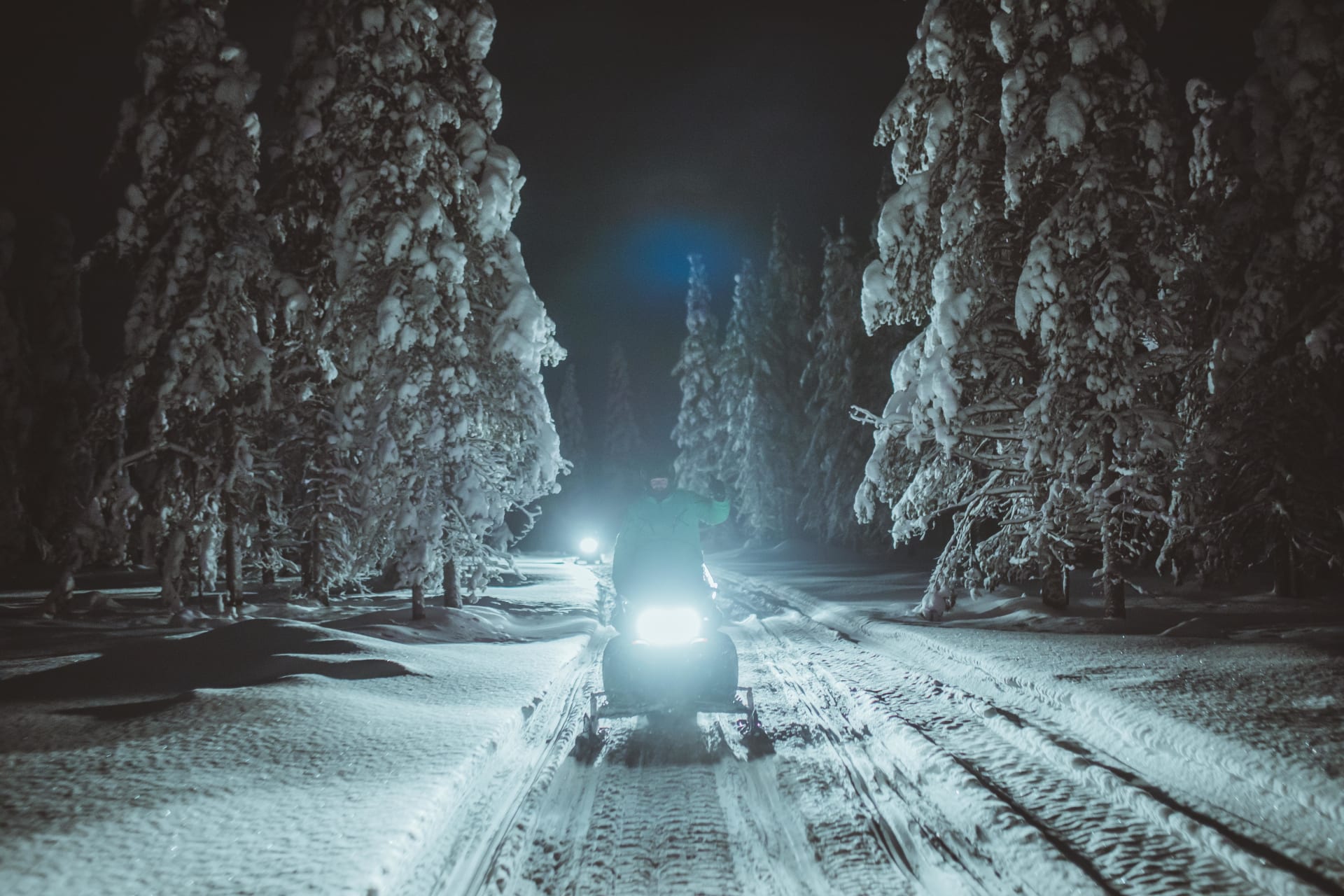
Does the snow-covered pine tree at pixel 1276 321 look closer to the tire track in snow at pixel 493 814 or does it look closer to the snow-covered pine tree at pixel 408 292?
the tire track in snow at pixel 493 814

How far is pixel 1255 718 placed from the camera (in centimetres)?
637

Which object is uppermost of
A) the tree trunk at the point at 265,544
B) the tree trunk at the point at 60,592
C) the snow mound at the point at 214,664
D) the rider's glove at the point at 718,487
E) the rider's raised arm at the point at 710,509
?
the rider's glove at the point at 718,487

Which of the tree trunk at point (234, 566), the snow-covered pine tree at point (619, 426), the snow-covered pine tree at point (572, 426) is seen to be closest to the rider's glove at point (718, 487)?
the snow-covered pine tree at point (619, 426)

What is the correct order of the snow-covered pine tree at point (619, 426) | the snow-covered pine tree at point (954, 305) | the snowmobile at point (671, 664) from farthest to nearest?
the snow-covered pine tree at point (619, 426)
the snow-covered pine tree at point (954, 305)
the snowmobile at point (671, 664)

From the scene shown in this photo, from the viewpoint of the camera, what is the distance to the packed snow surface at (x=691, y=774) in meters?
4.20

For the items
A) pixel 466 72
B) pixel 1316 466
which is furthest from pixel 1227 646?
pixel 466 72

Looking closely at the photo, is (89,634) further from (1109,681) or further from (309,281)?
(1109,681)

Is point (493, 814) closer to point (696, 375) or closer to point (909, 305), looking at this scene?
point (909, 305)

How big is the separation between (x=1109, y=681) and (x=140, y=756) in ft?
29.4

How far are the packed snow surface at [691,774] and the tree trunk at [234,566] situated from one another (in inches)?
228

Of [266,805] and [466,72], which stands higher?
[466,72]

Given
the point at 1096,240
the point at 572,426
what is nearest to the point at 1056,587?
the point at 1096,240

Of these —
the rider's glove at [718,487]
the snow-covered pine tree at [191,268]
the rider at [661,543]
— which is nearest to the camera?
the rider at [661,543]

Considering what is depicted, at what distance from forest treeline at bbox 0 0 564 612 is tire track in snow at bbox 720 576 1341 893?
9.52 m
